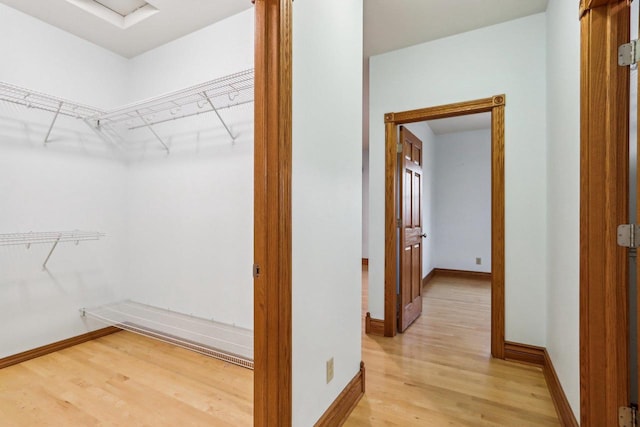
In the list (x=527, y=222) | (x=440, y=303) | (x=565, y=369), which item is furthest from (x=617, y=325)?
(x=440, y=303)

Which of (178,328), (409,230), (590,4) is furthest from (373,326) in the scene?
(590,4)

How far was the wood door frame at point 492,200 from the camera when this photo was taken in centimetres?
248

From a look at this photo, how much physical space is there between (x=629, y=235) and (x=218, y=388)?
2.29 metres

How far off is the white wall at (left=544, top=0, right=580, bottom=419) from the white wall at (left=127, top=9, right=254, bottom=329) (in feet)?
6.37

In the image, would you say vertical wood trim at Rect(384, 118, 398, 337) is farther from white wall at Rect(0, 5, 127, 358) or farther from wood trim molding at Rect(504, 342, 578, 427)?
white wall at Rect(0, 5, 127, 358)

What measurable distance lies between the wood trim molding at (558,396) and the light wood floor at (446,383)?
0.13ft

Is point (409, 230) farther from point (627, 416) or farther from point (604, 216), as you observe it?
point (627, 416)

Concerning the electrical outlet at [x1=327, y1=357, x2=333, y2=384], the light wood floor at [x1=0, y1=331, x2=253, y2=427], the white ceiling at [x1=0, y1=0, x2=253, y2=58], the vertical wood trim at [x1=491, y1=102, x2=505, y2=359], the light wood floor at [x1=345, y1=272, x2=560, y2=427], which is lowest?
the light wood floor at [x1=345, y1=272, x2=560, y2=427]

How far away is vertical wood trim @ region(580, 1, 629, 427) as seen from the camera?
1303 mm

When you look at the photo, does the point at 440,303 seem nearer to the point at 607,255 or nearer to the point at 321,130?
the point at 607,255

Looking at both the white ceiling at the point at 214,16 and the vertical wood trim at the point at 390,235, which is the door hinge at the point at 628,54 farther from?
the vertical wood trim at the point at 390,235

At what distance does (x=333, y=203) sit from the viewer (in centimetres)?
165

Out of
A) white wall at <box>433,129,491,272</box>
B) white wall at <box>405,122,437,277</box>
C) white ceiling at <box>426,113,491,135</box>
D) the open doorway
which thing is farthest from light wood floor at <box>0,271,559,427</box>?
white ceiling at <box>426,113,491,135</box>

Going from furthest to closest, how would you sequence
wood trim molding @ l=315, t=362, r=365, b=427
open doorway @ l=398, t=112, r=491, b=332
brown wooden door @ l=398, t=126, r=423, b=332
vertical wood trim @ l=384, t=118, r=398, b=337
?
open doorway @ l=398, t=112, r=491, b=332, brown wooden door @ l=398, t=126, r=423, b=332, vertical wood trim @ l=384, t=118, r=398, b=337, wood trim molding @ l=315, t=362, r=365, b=427
